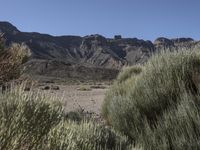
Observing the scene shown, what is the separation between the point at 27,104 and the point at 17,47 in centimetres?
994

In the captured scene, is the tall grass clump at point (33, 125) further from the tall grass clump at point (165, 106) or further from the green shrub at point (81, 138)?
the tall grass clump at point (165, 106)

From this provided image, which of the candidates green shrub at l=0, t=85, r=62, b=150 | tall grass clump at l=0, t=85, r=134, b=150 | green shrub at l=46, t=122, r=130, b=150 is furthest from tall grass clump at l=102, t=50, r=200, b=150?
green shrub at l=0, t=85, r=62, b=150

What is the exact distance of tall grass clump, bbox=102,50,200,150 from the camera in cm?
792

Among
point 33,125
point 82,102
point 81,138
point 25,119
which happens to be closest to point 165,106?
point 81,138

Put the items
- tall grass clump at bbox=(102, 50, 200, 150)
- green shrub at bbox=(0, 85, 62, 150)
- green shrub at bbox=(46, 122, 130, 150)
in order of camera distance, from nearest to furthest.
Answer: green shrub at bbox=(0, 85, 62, 150) → green shrub at bbox=(46, 122, 130, 150) → tall grass clump at bbox=(102, 50, 200, 150)

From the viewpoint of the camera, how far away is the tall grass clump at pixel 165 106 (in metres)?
7.92

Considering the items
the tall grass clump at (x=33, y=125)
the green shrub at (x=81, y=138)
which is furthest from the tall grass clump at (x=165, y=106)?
the tall grass clump at (x=33, y=125)

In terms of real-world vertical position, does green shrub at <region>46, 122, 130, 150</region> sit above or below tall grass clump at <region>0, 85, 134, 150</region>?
below

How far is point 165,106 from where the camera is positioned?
9.52m

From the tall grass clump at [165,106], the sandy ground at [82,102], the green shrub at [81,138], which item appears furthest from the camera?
the sandy ground at [82,102]

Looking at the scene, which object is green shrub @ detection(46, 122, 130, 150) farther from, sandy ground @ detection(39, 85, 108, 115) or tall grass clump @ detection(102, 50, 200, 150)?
sandy ground @ detection(39, 85, 108, 115)

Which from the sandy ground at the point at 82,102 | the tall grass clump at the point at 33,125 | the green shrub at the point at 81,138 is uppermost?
the tall grass clump at the point at 33,125

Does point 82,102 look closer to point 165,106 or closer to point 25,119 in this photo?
point 165,106

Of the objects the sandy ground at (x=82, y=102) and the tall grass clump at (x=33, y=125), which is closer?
the tall grass clump at (x=33, y=125)
